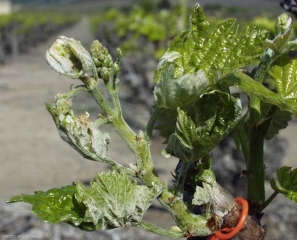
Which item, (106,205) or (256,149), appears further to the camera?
(256,149)

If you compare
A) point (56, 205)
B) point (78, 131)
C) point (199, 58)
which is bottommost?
point (56, 205)

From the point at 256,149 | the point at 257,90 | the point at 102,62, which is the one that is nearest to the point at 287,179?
the point at 256,149

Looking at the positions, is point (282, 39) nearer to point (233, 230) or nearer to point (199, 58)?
point (199, 58)

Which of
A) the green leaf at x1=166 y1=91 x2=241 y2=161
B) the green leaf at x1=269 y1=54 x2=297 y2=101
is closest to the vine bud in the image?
the green leaf at x1=166 y1=91 x2=241 y2=161

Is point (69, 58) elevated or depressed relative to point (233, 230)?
elevated

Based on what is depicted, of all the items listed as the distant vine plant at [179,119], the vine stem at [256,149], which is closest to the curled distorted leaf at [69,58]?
the distant vine plant at [179,119]

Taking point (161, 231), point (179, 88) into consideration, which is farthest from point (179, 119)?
point (161, 231)
